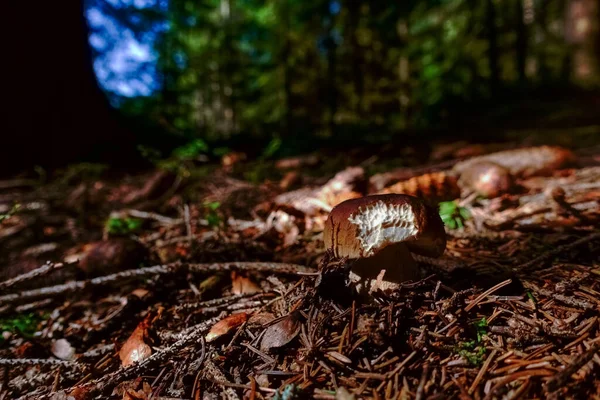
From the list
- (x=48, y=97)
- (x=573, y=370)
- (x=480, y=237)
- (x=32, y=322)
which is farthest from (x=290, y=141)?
(x=573, y=370)

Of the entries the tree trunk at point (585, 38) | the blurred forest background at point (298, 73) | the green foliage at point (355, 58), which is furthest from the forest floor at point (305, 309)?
the green foliage at point (355, 58)

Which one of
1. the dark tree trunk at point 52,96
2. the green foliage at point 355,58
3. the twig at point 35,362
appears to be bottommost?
the twig at point 35,362

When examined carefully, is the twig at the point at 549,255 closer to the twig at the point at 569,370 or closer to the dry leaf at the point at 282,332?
the twig at the point at 569,370

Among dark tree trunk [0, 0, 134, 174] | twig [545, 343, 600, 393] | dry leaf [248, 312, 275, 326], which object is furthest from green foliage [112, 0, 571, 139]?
twig [545, 343, 600, 393]

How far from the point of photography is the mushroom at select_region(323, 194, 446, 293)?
113 cm

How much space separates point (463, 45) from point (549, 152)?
349 inches

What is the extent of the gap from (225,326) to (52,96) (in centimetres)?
461

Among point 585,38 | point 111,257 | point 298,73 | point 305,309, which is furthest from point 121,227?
point 298,73

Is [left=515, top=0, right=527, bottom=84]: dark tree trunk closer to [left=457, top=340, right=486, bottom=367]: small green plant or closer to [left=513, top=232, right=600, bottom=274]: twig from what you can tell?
[left=513, top=232, right=600, bottom=274]: twig

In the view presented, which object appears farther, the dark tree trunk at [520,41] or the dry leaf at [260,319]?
the dark tree trunk at [520,41]

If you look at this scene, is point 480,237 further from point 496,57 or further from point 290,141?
point 496,57

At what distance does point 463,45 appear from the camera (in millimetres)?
10156

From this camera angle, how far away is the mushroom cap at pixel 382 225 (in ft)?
3.72

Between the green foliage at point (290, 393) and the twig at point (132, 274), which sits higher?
the twig at point (132, 274)
